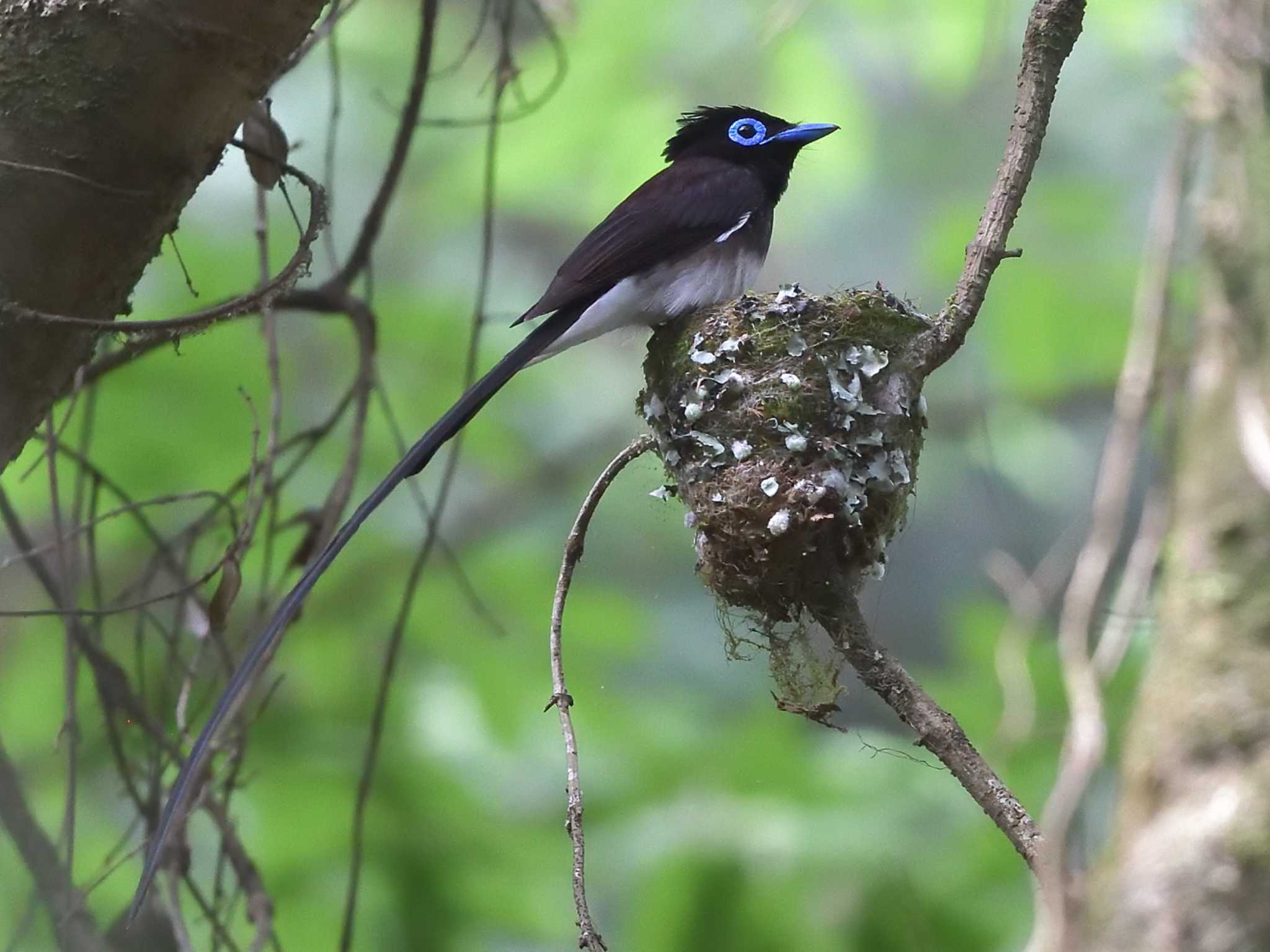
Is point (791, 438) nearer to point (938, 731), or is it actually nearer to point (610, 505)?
point (938, 731)

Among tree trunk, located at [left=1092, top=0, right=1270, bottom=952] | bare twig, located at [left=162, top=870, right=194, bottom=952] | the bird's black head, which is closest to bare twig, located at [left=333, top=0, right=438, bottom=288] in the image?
the bird's black head

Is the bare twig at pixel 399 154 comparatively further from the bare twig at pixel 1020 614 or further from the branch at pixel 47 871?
the bare twig at pixel 1020 614

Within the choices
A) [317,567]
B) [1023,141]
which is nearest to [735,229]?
[1023,141]

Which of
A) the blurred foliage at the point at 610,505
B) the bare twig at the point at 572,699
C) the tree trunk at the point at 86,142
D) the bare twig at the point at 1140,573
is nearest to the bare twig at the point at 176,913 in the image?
the blurred foliage at the point at 610,505

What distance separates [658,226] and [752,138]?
734 millimetres

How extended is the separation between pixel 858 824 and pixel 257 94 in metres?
2.82

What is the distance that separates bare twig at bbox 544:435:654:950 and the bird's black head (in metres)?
1.65

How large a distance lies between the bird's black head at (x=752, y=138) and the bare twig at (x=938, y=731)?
7.39 ft

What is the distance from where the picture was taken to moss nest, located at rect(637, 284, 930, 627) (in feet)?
8.90

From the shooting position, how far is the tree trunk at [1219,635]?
5.16 feet

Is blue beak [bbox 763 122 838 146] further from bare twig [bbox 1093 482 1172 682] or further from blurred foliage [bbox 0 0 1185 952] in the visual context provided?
bare twig [bbox 1093 482 1172 682]

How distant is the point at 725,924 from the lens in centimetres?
405

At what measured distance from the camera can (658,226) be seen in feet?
12.8

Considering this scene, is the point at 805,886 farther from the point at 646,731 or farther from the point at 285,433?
the point at 285,433
